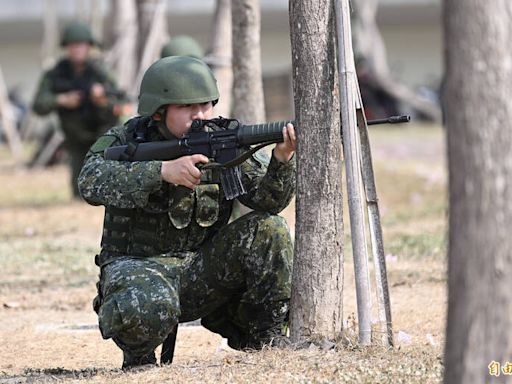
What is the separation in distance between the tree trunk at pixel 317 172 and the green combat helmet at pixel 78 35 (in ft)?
26.1

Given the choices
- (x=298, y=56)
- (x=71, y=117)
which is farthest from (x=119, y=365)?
(x=71, y=117)

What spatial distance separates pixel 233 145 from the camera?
5.26 metres

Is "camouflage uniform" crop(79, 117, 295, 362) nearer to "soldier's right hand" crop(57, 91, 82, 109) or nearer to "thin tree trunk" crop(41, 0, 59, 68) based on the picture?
"soldier's right hand" crop(57, 91, 82, 109)

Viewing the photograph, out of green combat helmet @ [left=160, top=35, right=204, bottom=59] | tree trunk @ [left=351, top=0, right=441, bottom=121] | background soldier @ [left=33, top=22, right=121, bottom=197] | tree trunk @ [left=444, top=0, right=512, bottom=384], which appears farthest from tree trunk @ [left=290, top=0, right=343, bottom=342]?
tree trunk @ [left=351, top=0, right=441, bottom=121]

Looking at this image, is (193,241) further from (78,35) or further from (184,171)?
(78,35)

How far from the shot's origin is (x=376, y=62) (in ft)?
93.8

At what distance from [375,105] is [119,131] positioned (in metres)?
21.2

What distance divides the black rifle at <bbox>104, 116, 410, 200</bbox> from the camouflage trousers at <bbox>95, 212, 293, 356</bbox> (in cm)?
26

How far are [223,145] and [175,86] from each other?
1.16 ft

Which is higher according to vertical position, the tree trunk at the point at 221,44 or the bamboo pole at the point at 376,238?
the tree trunk at the point at 221,44

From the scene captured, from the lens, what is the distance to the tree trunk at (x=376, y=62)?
26.9 metres

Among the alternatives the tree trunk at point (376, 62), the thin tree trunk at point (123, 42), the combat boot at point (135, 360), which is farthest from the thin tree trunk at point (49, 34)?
the combat boot at point (135, 360)

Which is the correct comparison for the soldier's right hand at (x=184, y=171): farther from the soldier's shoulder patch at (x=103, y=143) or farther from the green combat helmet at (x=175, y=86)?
the soldier's shoulder patch at (x=103, y=143)

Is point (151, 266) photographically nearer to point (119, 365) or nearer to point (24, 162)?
point (119, 365)
